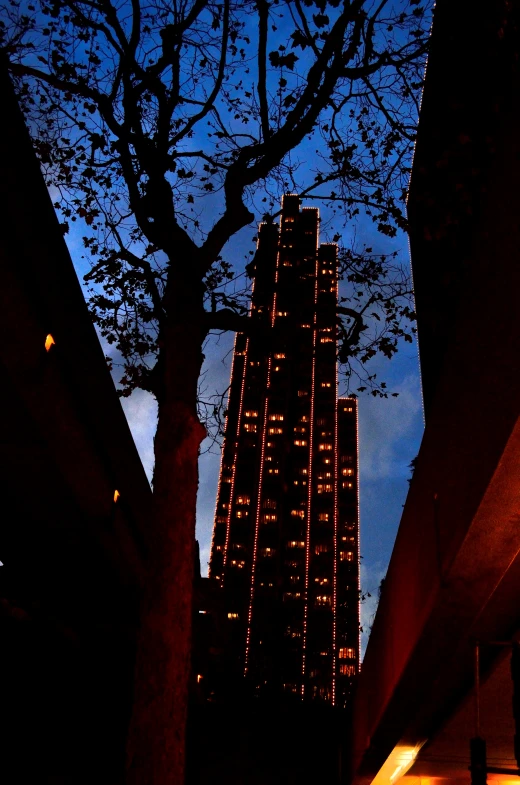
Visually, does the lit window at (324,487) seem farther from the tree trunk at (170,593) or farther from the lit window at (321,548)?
the tree trunk at (170,593)

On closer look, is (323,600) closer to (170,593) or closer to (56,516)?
(56,516)

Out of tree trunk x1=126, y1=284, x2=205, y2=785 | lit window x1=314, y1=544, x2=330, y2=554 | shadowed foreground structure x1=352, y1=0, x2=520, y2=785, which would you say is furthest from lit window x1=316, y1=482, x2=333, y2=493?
tree trunk x1=126, y1=284, x2=205, y2=785

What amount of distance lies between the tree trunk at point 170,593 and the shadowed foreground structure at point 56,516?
0.64 m

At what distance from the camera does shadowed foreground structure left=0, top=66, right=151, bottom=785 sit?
12.2ft

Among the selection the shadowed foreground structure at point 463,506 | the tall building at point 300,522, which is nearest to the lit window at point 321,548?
the tall building at point 300,522

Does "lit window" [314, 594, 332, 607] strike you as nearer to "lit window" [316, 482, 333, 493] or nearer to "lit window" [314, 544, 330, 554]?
"lit window" [314, 544, 330, 554]

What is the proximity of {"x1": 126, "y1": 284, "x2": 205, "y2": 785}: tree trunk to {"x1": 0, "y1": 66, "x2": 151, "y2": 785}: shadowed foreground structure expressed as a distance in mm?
644

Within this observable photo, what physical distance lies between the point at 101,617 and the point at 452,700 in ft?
14.1

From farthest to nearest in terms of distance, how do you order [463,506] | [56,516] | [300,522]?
[300,522], [56,516], [463,506]

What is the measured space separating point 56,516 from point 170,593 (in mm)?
2195

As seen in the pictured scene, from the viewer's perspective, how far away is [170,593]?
168 inches

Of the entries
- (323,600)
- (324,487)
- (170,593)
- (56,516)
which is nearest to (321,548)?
(324,487)

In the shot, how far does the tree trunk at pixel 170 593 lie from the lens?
3785 millimetres

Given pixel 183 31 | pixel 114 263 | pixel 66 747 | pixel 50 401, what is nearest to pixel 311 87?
pixel 183 31
